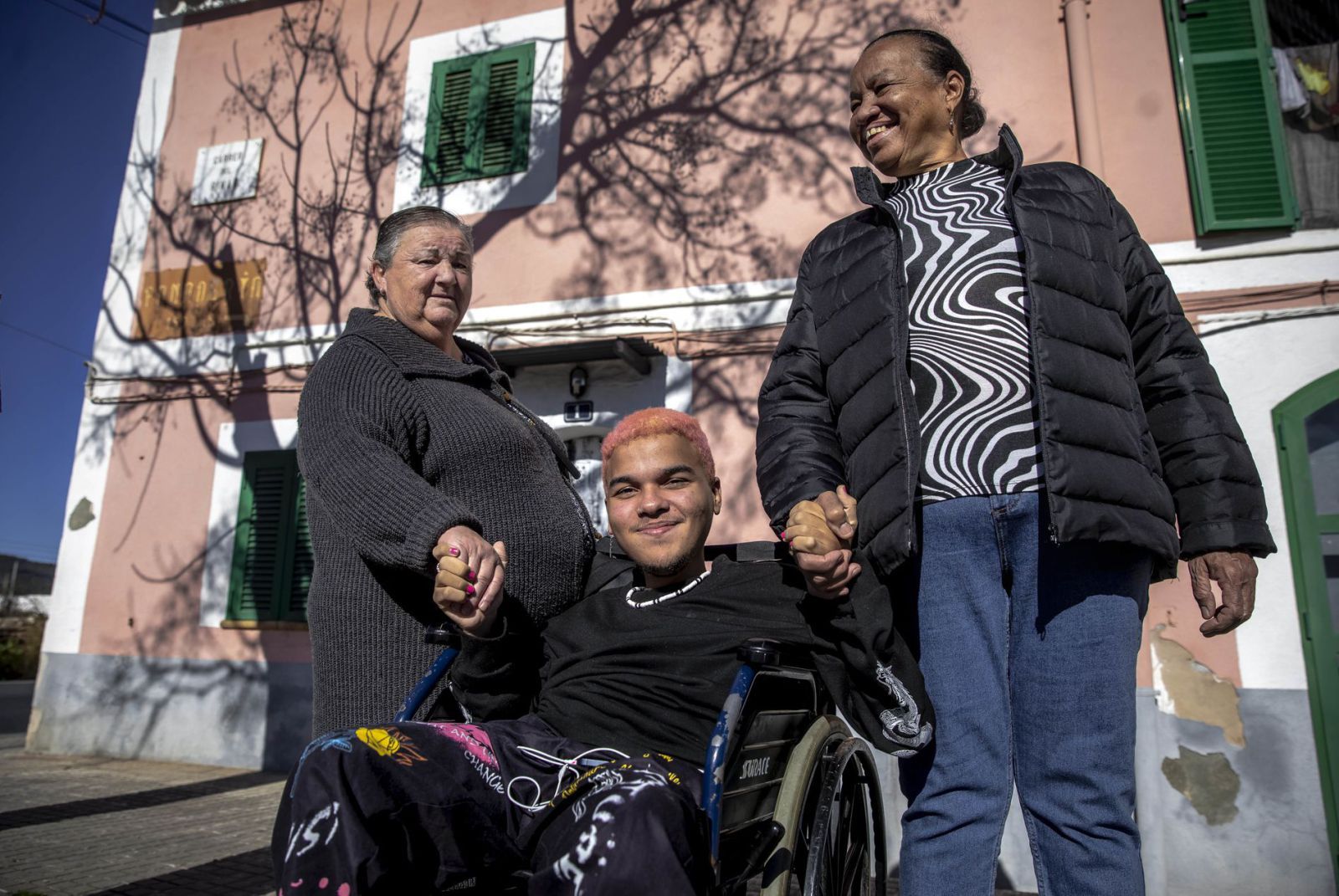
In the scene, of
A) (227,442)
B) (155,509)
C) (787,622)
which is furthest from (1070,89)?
(155,509)

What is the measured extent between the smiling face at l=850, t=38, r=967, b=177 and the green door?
3.99m

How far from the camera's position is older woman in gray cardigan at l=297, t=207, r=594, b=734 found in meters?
1.80

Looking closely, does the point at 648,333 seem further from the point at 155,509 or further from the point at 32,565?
the point at 32,565

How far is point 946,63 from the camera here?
2.03 m

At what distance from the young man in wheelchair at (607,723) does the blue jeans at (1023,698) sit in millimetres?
94

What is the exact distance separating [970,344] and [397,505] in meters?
1.16

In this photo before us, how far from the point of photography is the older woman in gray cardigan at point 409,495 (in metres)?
1.80

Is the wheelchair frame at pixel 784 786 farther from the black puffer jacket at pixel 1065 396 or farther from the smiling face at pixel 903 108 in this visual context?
the smiling face at pixel 903 108

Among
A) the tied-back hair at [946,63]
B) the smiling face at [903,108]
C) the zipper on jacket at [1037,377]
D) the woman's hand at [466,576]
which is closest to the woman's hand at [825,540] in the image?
the zipper on jacket at [1037,377]

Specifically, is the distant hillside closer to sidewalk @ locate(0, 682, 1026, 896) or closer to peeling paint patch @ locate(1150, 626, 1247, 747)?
sidewalk @ locate(0, 682, 1026, 896)

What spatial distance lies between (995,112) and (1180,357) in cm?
473

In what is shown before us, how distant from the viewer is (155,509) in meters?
7.50

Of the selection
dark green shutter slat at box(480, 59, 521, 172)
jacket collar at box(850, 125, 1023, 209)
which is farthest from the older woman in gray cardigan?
dark green shutter slat at box(480, 59, 521, 172)

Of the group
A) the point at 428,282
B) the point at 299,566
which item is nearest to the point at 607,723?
the point at 428,282
